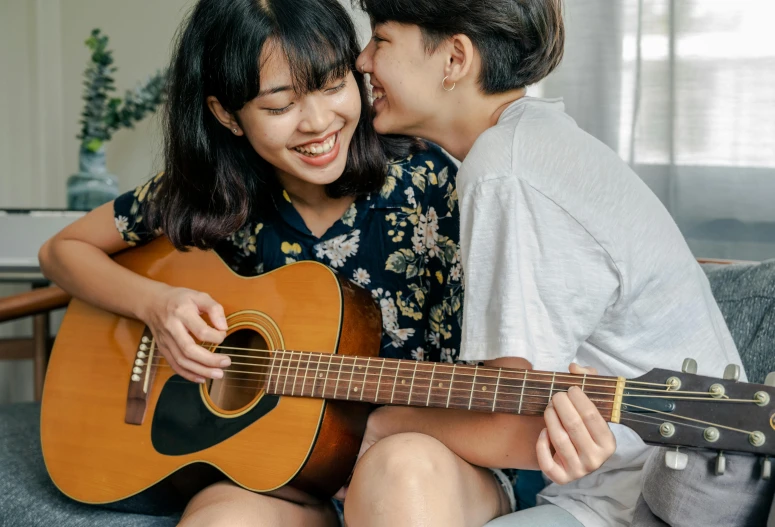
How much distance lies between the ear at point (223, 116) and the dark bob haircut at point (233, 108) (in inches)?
0.5

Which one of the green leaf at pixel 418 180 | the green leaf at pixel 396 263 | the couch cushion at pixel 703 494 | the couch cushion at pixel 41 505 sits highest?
the green leaf at pixel 418 180

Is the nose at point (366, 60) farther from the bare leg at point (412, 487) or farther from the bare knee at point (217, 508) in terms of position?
the bare knee at point (217, 508)

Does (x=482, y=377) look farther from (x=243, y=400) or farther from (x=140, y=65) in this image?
(x=140, y=65)

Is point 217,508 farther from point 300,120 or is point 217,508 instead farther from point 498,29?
point 498,29

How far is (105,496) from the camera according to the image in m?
1.34

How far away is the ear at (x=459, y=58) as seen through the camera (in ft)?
3.79

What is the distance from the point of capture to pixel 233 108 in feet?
4.28

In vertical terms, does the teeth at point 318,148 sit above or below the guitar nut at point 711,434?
above

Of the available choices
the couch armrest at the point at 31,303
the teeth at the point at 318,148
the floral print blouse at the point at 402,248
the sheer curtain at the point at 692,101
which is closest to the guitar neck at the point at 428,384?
the floral print blouse at the point at 402,248

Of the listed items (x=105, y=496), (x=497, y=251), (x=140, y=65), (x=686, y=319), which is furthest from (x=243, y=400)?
(x=140, y=65)

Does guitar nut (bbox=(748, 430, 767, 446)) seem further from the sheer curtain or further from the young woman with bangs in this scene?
the sheer curtain


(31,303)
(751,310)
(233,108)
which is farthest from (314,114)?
(31,303)

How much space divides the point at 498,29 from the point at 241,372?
66 centimetres

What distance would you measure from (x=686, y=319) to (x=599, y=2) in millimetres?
991
